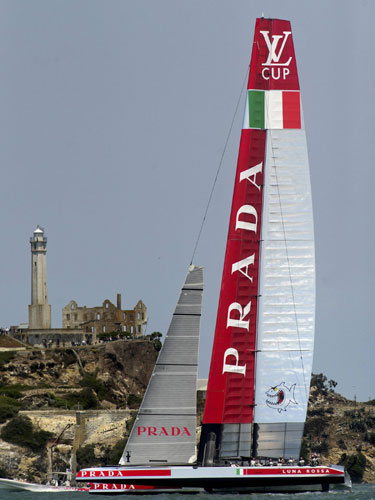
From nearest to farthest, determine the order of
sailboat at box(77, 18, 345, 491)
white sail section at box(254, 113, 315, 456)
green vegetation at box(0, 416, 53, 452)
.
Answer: sailboat at box(77, 18, 345, 491) → white sail section at box(254, 113, 315, 456) → green vegetation at box(0, 416, 53, 452)

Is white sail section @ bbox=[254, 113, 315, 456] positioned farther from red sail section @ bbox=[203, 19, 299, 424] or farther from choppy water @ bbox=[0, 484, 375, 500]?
choppy water @ bbox=[0, 484, 375, 500]

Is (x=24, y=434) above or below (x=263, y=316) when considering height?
below

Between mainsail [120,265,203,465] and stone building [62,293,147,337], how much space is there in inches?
2129

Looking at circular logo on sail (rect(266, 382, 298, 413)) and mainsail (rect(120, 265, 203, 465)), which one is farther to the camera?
circular logo on sail (rect(266, 382, 298, 413))

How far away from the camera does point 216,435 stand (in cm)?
4134

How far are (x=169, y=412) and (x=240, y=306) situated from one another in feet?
13.2

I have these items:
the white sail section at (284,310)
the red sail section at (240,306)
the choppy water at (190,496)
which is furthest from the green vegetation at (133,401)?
the white sail section at (284,310)

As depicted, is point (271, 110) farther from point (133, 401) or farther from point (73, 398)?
point (133, 401)

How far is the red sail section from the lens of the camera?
136ft

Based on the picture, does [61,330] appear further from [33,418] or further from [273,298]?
[273,298]

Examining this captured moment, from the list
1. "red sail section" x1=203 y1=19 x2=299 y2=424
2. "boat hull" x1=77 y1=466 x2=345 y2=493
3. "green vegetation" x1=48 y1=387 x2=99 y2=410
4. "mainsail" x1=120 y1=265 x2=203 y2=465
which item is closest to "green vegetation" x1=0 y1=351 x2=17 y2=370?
"green vegetation" x1=48 y1=387 x2=99 y2=410

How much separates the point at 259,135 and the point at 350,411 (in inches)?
1752

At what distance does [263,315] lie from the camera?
41.4 meters

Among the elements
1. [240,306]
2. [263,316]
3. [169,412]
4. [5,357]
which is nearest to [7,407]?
[5,357]
